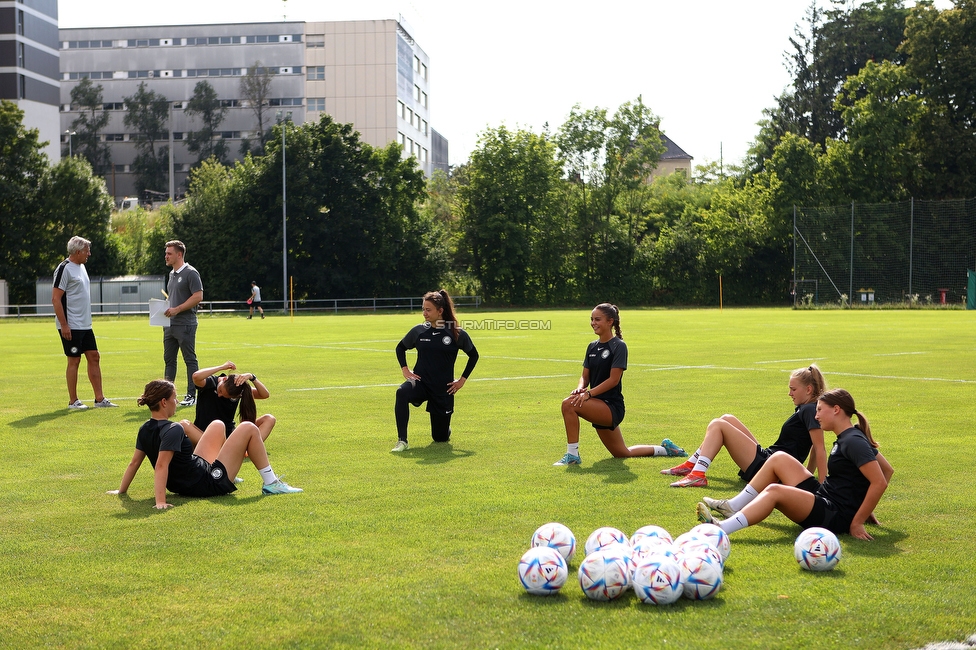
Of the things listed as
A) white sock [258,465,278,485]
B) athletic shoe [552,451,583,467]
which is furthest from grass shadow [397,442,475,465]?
white sock [258,465,278,485]

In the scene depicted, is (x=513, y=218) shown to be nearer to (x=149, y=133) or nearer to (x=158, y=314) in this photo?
(x=149, y=133)

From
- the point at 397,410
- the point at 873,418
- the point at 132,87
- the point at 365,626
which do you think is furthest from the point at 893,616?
the point at 132,87

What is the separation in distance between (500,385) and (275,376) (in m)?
4.42

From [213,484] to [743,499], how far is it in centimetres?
402

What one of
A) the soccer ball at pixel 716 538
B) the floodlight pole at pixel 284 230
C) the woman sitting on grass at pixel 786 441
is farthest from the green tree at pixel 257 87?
the soccer ball at pixel 716 538

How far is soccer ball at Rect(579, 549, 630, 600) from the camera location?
17.2 feet

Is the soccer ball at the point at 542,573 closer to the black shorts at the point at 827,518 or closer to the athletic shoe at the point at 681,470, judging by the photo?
the black shorts at the point at 827,518

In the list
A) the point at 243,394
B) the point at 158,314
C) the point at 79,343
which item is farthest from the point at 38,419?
the point at 243,394

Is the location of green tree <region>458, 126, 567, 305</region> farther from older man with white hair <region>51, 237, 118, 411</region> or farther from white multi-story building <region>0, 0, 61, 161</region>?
older man with white hair <region>51, 237, 118, 411</region>

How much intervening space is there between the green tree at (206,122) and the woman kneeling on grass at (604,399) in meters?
98.6

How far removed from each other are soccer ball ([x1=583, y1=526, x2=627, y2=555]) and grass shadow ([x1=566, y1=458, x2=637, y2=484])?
2524 mm

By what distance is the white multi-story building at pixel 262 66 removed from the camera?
95.6 m

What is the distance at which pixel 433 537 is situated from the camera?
654 centimetres

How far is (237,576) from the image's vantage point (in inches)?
224
